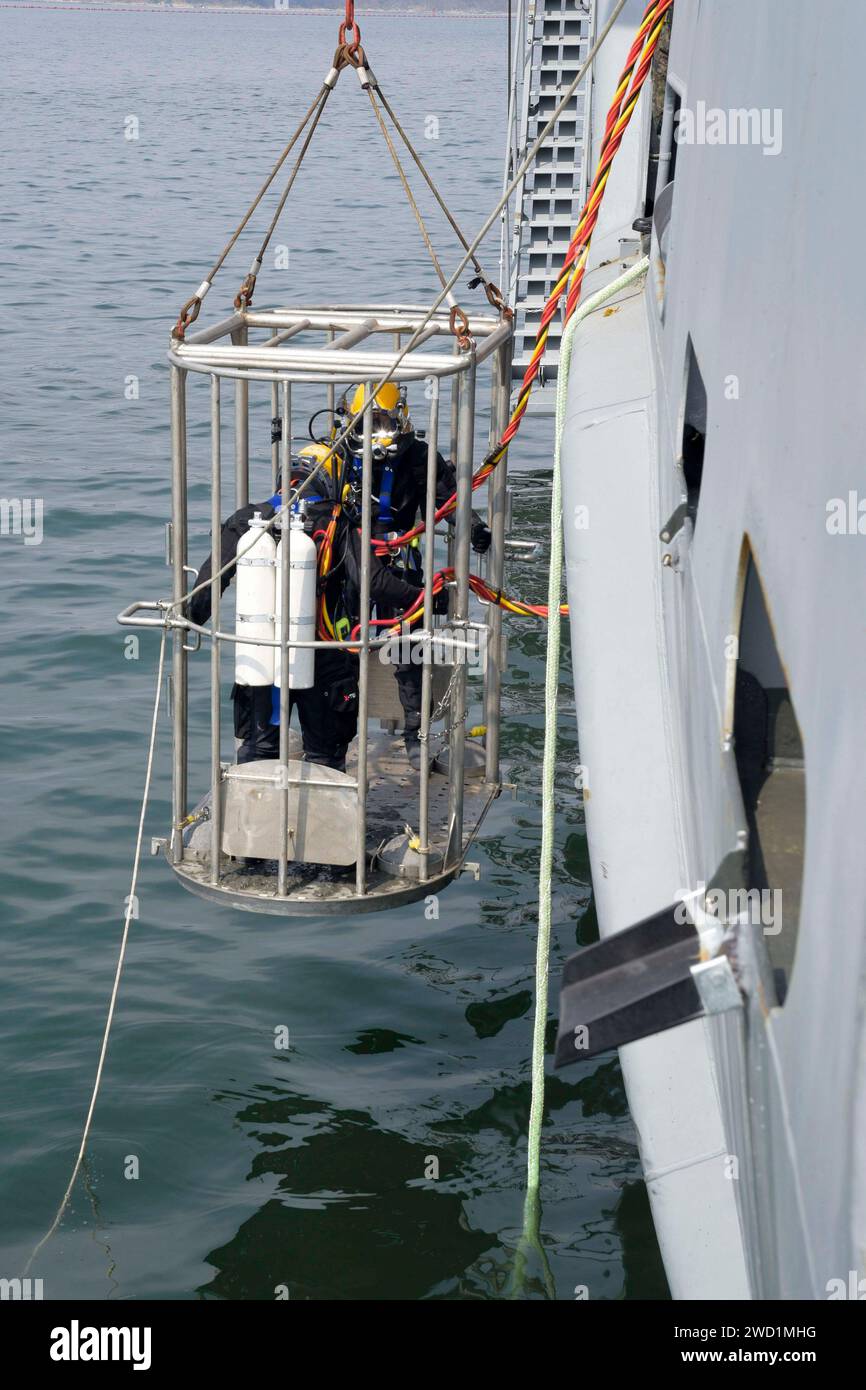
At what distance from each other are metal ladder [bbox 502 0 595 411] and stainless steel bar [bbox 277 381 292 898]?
8393mm

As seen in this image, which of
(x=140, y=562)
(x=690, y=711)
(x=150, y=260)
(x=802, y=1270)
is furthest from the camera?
(x=150, y=260)

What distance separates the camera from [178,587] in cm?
542

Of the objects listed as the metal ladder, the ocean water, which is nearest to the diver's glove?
the ocean water

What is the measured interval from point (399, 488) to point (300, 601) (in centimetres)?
127

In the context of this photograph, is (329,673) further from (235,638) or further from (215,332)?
(215,332)

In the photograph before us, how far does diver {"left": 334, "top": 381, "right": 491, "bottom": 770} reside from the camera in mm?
6016

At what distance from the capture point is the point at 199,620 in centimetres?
569

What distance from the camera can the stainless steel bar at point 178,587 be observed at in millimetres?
5227

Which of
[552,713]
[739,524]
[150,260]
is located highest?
[150,260]

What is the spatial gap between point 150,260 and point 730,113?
2302 cm

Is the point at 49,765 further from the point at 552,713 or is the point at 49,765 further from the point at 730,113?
the point at 730,113

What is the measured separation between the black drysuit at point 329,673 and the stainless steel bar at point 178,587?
0.13 m

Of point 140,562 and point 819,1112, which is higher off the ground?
point 140,562

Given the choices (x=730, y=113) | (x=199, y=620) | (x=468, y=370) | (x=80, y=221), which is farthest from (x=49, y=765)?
(x=80, y=221)
